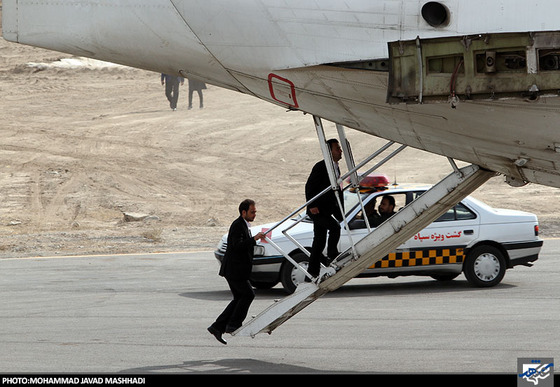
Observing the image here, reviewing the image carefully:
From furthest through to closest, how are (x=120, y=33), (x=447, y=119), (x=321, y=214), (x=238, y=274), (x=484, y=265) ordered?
1. (x=484, y=265)
2. (x=238, y=274)
3. (x=321, y=214)
4. (x=120, y=33)
5. (x=447, y=119)

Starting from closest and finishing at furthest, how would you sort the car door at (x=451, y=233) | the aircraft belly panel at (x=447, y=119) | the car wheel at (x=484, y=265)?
the aircraft belly panel at (x=447, y=119), the car door at (x=451, y=233), the car wheel at (x=484, y=265)

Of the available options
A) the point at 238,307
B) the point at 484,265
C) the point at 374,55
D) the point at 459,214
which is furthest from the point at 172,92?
the point at 374,55

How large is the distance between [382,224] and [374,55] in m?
2.42

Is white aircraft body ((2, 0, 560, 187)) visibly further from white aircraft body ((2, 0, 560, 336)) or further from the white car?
the white car

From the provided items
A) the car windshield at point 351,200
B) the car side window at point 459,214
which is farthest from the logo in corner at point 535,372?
the car windshield at point 351,200

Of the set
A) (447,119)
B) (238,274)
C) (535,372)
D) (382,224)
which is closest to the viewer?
(447,119)

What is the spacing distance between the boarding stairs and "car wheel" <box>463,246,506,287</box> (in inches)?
237

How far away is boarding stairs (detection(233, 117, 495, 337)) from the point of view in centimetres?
952

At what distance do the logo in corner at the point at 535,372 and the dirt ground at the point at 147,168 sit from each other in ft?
40.9

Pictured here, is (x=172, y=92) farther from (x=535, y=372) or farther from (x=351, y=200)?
(x=535, y=372)

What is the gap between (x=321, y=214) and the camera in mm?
10766

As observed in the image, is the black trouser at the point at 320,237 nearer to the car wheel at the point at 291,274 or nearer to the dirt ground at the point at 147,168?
the car wheel at the point at 291,274

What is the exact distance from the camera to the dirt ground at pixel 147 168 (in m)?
24.5

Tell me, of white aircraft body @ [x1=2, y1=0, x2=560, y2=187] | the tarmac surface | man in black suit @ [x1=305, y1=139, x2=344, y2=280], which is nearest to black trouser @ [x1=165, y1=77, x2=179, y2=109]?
the tarmac surface
